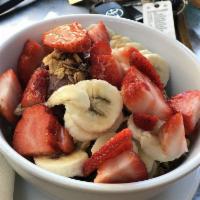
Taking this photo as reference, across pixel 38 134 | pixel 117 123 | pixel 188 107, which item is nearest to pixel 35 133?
pixel 38 134

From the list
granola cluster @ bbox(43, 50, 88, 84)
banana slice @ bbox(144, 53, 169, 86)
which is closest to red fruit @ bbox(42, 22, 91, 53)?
granola cluster @ bbox(43, 50, 88, 84)

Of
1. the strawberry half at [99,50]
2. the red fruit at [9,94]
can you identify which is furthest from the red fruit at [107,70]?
the red fruit at [9,94]

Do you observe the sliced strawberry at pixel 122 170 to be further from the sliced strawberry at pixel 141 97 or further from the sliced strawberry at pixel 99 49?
the sliced strawberry at pixel 99 49

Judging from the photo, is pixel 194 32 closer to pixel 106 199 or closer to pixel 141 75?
pixel 141 75

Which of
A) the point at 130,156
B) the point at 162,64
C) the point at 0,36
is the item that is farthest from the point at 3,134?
the point at 0,36

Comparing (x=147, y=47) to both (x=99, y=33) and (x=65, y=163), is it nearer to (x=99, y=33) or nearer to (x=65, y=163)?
(x=99, y=33)

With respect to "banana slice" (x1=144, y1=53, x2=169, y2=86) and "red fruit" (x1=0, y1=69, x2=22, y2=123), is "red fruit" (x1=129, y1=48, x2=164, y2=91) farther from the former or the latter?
"red fruit" (x1=0, y1=69, x2=22, y2=123)
